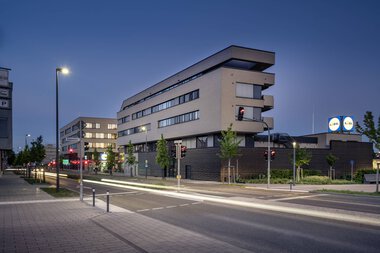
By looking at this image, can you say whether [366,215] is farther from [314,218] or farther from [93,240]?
[93,240]

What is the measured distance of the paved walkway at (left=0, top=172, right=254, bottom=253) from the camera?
8.76 metres

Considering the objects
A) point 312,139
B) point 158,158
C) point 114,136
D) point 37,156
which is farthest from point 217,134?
point 114,136

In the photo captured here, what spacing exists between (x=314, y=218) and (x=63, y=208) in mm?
11655

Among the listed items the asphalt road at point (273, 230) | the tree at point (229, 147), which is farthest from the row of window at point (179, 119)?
the asphalt road at point (273, 230)

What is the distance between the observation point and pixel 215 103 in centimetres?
4544

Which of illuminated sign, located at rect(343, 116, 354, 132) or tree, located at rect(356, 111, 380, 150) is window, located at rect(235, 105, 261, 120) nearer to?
illuminated sign, located at rect(343, 116, 354, 132)

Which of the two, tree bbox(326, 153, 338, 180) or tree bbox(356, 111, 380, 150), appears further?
tree bbox(326, 153, 338, 180)

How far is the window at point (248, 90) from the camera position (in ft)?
151

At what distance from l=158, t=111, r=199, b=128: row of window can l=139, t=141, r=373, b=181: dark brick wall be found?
510 centimetres

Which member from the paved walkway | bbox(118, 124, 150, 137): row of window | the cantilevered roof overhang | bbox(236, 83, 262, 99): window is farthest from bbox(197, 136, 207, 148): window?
the paved walkway

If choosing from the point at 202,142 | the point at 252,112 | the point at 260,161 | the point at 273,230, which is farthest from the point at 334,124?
the point at 273,230

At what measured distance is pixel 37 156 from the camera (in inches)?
2060

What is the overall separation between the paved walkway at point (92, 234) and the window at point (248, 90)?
33891mm

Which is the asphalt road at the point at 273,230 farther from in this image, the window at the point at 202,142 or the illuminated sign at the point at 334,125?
the illuminated sign at the point at 334,125
